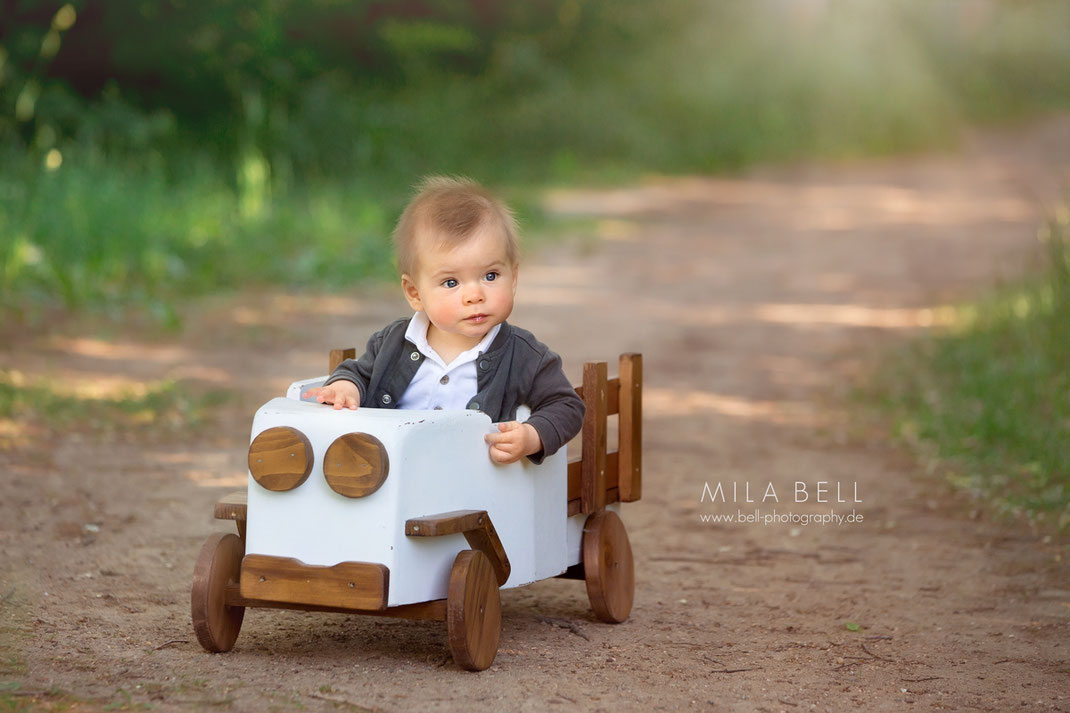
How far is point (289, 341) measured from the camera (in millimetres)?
7586

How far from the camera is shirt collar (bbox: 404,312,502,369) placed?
127 inches

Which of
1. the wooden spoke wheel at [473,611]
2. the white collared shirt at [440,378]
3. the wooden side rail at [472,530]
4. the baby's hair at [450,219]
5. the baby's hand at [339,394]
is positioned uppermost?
the baby's hair at [450,219]

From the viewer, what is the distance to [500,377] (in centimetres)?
322

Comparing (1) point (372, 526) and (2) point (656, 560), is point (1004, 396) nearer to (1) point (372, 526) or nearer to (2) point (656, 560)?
(2) point (656, 560)

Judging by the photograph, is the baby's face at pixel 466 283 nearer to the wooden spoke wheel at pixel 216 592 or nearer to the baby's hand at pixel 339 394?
the baby's hand at pixel 339 394

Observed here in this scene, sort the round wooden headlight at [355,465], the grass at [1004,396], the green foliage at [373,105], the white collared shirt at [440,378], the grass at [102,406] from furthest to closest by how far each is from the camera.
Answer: the green foliage at [373,105] → the grass at [102,406] → the grass at [1004,396] → the white collared shirt at [440,378] → the round wooden headlight at [355,465]

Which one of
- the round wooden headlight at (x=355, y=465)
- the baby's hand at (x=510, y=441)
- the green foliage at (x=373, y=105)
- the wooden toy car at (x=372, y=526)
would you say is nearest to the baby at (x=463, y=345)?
the baby's hand at (x=510, y=441)

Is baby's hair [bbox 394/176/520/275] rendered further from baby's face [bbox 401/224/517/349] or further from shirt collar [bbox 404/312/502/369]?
shirt collar [bbox 404/312/502/369]

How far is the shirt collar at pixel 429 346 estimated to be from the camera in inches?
127

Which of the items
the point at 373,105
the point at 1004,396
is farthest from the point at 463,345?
the point at 373,105

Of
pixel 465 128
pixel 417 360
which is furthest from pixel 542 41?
pixel 417 360

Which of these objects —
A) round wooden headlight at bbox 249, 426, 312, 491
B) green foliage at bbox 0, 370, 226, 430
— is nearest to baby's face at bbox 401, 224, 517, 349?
round wooden headlight at bbox 249, 426, 312, 491

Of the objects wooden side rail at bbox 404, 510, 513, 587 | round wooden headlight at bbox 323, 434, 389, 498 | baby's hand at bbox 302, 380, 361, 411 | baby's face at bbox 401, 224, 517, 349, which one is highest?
baby's face at bbox 401, 224, 517, 349

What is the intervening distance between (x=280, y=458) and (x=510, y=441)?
55cm
